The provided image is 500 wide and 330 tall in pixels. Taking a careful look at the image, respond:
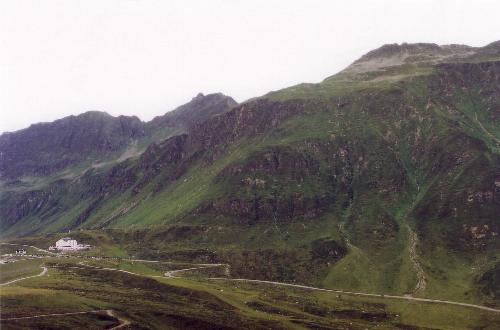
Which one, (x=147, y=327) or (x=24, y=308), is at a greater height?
(x=24, y=308)

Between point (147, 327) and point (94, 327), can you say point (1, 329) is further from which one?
point (147, 327)

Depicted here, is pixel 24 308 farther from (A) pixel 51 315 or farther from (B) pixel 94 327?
(B) pixel 94 327

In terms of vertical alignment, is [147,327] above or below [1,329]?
below

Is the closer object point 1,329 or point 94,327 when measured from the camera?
point 1,329

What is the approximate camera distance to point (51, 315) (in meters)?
197

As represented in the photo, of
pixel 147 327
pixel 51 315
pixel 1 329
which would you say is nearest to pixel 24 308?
pixel 51 315

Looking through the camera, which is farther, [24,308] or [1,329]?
[24,308]

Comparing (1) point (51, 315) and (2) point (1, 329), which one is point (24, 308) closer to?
(1) point (51, 315)

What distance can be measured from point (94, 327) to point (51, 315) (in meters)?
18.5

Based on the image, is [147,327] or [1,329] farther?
[147,327]

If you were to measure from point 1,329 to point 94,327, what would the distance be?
30.7m

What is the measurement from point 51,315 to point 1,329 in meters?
26.1

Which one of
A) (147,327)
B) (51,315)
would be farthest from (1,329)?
(147,327)

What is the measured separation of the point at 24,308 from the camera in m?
199
